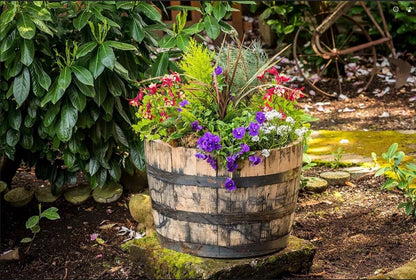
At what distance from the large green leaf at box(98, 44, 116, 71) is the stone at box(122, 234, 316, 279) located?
37.1 inches

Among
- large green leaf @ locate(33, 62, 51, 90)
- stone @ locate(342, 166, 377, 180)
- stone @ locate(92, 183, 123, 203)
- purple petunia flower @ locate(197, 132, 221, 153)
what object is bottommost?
stone @ locate(92, 183, 123, 203)

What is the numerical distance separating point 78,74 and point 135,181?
4.22 feet

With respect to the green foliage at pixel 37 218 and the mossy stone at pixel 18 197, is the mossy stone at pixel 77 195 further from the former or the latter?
the green foliage at pixel 37 218

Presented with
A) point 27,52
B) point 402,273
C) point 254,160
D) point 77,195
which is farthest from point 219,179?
point 77,195

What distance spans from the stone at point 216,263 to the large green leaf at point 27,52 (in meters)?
1.13

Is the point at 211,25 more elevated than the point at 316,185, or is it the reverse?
the point at 211,25

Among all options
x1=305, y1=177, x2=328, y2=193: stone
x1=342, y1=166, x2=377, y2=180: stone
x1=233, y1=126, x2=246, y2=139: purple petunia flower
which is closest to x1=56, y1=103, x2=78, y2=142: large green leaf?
x1=233, y1=126, x2=246, y2=139: purple petunia flower

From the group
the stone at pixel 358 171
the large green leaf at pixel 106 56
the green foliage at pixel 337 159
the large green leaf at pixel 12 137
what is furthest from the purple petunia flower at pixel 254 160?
the green foliage at pixel 337 159

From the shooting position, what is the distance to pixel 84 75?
138 inches

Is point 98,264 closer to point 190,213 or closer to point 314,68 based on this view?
point 190,213

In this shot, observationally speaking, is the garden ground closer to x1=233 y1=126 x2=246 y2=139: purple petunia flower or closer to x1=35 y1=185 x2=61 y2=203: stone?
x1=35 y1=185 x2=61 y2=203: stone

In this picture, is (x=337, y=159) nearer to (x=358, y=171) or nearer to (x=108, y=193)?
(x=358, y=171)

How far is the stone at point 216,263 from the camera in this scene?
3.08 m

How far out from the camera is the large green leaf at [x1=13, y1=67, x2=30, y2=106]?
3.63 meters
